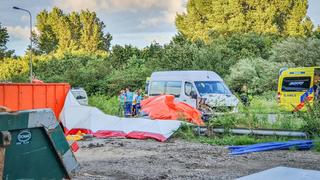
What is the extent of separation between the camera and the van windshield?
2264 centimetres

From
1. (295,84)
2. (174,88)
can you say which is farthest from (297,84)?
(174,88)

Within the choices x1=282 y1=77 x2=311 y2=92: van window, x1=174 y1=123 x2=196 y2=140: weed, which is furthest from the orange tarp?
x1=282 y1=77 x2=311 y2=92: van window

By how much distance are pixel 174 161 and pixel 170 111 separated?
6.96 metres

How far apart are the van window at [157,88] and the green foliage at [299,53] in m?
16.4

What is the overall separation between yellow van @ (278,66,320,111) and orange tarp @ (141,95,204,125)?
7.87 meters

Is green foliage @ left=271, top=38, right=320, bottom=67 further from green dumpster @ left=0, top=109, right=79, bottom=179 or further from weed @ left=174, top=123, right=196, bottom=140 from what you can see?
green dumpster @ left=0, top=109, right=79, bottom=179

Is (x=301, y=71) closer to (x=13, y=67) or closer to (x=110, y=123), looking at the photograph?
(x=110, y=123)

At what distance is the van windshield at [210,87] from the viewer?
2264cm

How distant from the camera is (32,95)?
1517 cm

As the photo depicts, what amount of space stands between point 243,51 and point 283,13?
55.0ft

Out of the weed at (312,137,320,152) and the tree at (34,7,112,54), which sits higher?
the tree at (34,7,112,54)

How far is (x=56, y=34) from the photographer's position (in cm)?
8362

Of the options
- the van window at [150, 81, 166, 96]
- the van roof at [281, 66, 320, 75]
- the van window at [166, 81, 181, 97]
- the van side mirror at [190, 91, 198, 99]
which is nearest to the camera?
the van side mirror at [190, 91, 198, 99]

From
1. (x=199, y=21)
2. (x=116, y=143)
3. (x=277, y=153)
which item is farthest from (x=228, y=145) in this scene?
(x=199, y=21)
